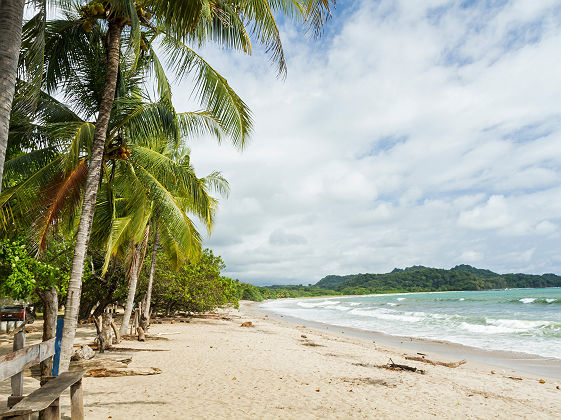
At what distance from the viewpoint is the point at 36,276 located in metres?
8.95

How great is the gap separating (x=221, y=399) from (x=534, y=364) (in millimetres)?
10664

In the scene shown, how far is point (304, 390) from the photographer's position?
7.29 m

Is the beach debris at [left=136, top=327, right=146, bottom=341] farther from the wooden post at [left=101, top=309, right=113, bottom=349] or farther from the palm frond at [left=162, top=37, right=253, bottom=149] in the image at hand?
the palm frond at [left=162, top=37, right=253, bottom=149]

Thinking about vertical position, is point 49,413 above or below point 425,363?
above

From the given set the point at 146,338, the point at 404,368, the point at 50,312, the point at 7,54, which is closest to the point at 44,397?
the point at 7,54

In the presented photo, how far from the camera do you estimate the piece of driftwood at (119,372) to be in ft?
26.2

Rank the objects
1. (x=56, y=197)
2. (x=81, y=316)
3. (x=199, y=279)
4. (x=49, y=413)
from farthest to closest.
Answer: (x=199, y=279) < (x=81, y=316) < (x=56, y=197) < (x=49, y=413)

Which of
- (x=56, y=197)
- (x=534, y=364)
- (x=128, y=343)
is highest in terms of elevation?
(x=56, y=197)

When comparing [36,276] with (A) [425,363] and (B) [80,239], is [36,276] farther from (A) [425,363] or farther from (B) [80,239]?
(A) [425,363]

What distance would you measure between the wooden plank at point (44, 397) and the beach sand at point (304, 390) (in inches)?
53.6

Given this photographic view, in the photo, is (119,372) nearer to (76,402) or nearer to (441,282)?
(76,402)

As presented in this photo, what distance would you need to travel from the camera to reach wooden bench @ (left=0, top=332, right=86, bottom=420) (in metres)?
3.55

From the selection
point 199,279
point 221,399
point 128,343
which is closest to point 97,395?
point 221,399

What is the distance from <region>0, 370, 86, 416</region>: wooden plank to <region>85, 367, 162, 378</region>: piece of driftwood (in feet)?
11.8
